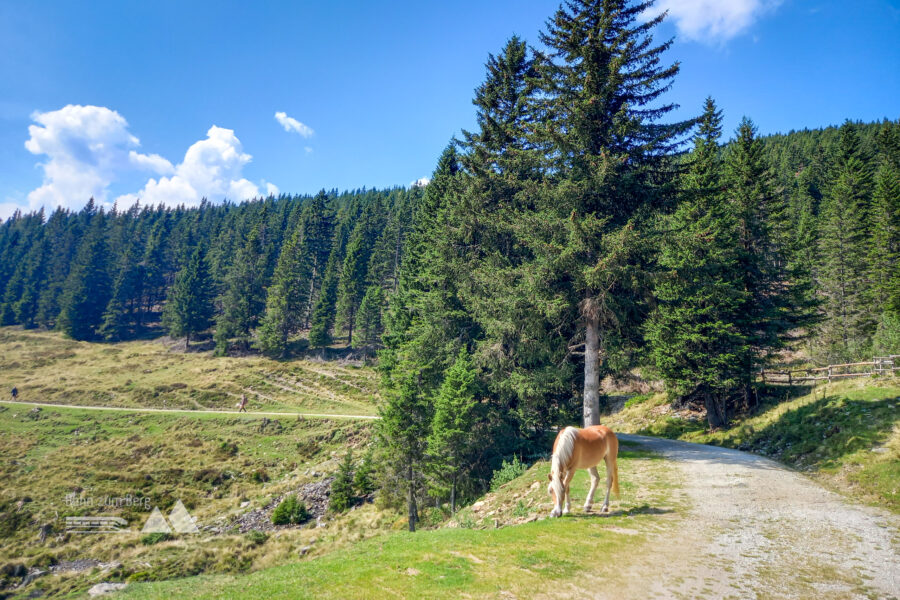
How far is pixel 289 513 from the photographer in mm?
25109

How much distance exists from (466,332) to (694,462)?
13.3 m

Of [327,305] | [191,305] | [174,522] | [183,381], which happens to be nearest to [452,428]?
[174,522]

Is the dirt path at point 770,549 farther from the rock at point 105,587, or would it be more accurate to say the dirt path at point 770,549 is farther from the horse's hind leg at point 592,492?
the rock at point 105,587

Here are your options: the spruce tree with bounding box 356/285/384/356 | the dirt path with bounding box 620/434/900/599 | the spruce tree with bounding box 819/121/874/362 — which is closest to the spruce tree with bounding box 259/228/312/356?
the spruce tree with bounding box 356/285/384/356

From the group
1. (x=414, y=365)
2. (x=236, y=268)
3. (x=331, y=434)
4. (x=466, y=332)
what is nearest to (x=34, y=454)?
(x=331, y=434)

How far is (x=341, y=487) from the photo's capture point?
2692 cm

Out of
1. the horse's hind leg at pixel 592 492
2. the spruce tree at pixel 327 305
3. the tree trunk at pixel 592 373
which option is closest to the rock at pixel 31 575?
the horse's hind leg at pixel 592 492

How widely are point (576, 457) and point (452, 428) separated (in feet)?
38.0

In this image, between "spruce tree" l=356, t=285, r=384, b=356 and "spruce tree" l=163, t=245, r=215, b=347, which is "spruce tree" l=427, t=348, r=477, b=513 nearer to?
"spruce tree" l=356, t=285, r=384, b=356

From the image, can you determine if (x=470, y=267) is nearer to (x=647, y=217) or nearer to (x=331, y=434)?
(x=647, y=217)

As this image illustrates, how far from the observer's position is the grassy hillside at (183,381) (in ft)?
164

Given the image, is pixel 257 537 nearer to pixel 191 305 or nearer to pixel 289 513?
pixel 289 513

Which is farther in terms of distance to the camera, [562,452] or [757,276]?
[757,276]

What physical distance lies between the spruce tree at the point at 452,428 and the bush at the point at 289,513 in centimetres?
1033
